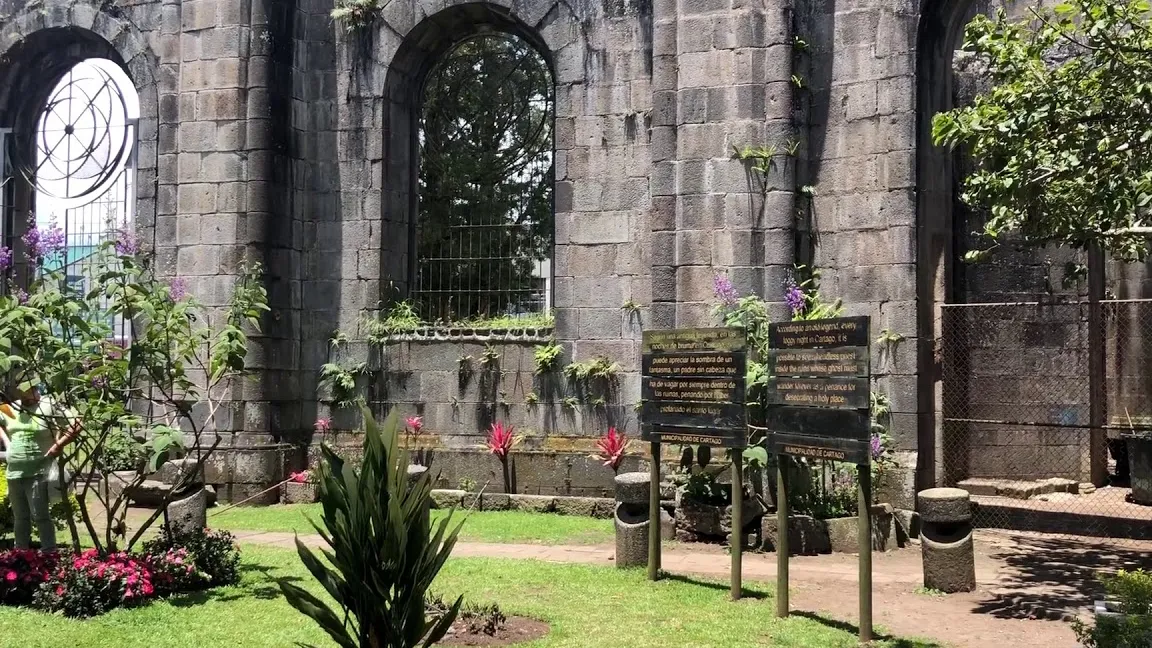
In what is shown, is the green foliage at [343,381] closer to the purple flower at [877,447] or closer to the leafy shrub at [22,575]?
the leafy shrub at [22,575]

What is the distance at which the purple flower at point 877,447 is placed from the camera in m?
10.6

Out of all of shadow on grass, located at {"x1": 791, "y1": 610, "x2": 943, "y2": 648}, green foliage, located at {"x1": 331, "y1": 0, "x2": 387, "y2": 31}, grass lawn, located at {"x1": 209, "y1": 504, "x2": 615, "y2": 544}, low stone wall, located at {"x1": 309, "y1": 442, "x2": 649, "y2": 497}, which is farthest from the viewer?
green foliage, located at {"x1": 331, "y1": 0, "x2": 387, "y2": 31}

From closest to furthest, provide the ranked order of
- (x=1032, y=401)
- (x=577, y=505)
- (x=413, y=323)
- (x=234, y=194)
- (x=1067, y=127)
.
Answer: (x=1067, y=127) < (x=577, y=505) < (x=234, y=194) < (x=413, y=323) < (x=1032, y=401)

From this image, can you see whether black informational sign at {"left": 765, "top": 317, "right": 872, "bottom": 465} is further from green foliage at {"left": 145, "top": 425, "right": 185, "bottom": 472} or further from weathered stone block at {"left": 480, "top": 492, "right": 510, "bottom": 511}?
weathered stone block at {"left": 480, "top": 492, "right": 510, "bottom": 511}

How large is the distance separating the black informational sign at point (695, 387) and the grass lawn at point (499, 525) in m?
2.37

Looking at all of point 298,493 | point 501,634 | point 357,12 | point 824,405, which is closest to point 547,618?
point 501,634

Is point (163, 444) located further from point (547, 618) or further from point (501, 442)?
point (501, 442)

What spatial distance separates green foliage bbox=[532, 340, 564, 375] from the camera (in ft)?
42.9

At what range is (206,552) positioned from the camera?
8.80 m

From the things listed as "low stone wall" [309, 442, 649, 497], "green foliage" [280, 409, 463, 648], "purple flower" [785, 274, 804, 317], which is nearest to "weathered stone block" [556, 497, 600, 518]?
"low stone wall" [309, 442, 649, 497]

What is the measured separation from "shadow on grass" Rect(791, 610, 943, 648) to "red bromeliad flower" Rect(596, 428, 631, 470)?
4653 millimetres

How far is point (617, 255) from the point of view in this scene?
42.3 feet

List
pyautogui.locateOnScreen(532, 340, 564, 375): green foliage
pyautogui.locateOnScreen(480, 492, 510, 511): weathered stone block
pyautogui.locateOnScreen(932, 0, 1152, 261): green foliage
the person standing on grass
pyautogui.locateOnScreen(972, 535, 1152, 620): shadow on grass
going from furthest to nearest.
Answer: pyautogui.locateOnScreen(532, 340, 564, 375): green foliage
pyautogui.locateOnScreen(480, 492, 510, 511): weathered stone block
the person standing on grass
pyautogui.locateOnScreen(972, 535, 1152, 620): shadow on grass
pyautogui.locateOnScreen(932, 0, 1152, 261): green foliage

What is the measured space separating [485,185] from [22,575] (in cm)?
724
